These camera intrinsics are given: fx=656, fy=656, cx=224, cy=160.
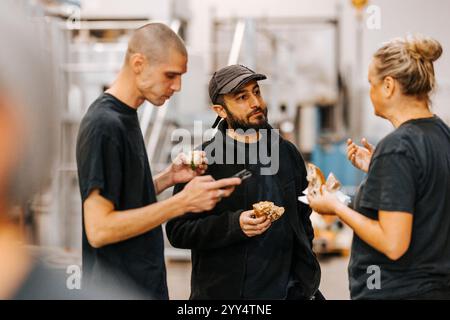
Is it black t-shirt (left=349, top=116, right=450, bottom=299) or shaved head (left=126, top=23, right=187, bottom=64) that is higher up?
shaved head (left=126, top=23, right=187, bottom=64)

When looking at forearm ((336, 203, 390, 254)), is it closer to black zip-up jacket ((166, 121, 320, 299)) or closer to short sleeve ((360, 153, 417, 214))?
short sleeve ((360, 153, 417, 214))

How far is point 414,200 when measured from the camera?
1.43 m

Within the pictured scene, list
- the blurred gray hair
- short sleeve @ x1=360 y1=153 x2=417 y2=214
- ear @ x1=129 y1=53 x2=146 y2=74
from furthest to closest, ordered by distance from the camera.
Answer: ear @ x1=129 y1=53 x2=146 y2=74 < short sleeve @ x1=360 y1=153 x2=417 y2=214 < the blurred gray hair

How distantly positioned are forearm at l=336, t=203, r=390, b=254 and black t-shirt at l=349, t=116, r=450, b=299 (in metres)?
0.03

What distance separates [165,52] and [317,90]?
4.59 m

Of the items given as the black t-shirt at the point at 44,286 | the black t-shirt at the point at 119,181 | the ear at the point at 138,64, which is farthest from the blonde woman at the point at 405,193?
the black t-shirt at the point at 44,286

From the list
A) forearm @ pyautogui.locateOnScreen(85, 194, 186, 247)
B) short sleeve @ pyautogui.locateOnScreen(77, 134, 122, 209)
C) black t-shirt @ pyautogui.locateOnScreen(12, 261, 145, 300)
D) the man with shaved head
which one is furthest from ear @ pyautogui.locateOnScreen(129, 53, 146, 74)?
black t-shirt @ pyautogui.locateOnScreen(12, 261, 145, 300)

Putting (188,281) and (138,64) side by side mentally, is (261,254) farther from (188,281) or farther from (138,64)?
(138,64)

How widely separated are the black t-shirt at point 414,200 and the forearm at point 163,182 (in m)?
0.46

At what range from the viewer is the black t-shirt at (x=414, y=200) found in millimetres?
1415

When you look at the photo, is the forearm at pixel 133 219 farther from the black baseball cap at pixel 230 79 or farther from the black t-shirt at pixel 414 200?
the black t-shirt at pixel 414 200

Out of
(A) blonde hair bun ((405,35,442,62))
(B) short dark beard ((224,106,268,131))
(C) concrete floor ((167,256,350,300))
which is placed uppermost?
(A) blonde hair bun ((405,35,442,62))

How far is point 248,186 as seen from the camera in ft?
5.39

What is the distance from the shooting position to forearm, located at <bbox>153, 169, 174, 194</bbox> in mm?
1625
